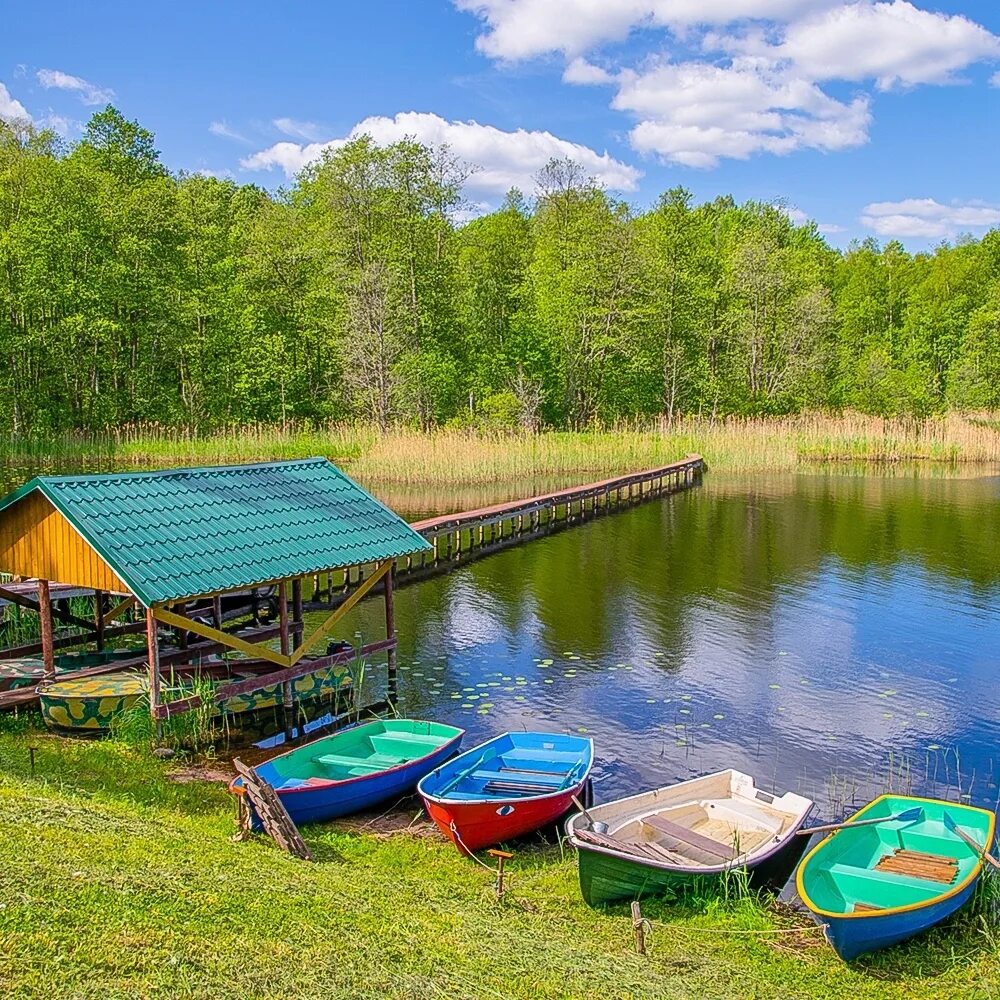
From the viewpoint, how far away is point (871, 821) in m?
Result: 8.73

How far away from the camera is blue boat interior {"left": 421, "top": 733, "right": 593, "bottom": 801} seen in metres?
10.4

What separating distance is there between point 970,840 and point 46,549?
10544 mm

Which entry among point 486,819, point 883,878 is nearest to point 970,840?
point 883,878

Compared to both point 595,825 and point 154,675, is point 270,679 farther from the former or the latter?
point 595,825

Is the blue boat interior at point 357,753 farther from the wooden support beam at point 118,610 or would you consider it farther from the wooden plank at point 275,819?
the wooden support beam at point 118,610

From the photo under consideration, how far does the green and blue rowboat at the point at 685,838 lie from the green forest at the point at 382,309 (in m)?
34.0

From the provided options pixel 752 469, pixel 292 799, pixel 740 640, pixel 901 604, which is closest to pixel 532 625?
pixel 740 640

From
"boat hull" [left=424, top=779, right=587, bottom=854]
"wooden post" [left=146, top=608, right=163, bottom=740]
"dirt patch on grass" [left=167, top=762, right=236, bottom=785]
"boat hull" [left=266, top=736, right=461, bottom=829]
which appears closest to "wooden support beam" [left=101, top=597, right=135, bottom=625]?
"wooden post" [left=146, top=608, right=163, bottom=740]

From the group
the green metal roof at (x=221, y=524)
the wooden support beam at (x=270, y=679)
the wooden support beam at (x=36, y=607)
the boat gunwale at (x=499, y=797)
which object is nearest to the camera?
the boat gunwale at (x=499, y=797)

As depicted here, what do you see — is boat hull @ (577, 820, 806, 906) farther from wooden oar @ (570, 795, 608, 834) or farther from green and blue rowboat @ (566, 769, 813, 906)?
wooden oar @ (570, 795, 608, 834)

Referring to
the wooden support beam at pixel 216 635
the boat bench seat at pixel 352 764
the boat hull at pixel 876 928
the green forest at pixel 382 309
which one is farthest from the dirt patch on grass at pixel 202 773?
the green forest at pixel 382 309

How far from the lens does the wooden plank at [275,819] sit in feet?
29.2

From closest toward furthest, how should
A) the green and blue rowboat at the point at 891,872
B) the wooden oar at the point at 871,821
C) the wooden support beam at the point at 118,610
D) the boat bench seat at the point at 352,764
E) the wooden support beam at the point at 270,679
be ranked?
1. the green and blue rowboat at the point at 891,872
2. the wooden oar at the point at 871,821
3. the boat bench seat at the point at 352,764
4. the wooden support beam at the point at 270,679
5. the wooden support beam at the point at 118,610

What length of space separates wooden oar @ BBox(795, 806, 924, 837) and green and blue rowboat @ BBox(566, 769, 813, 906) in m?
0.24
